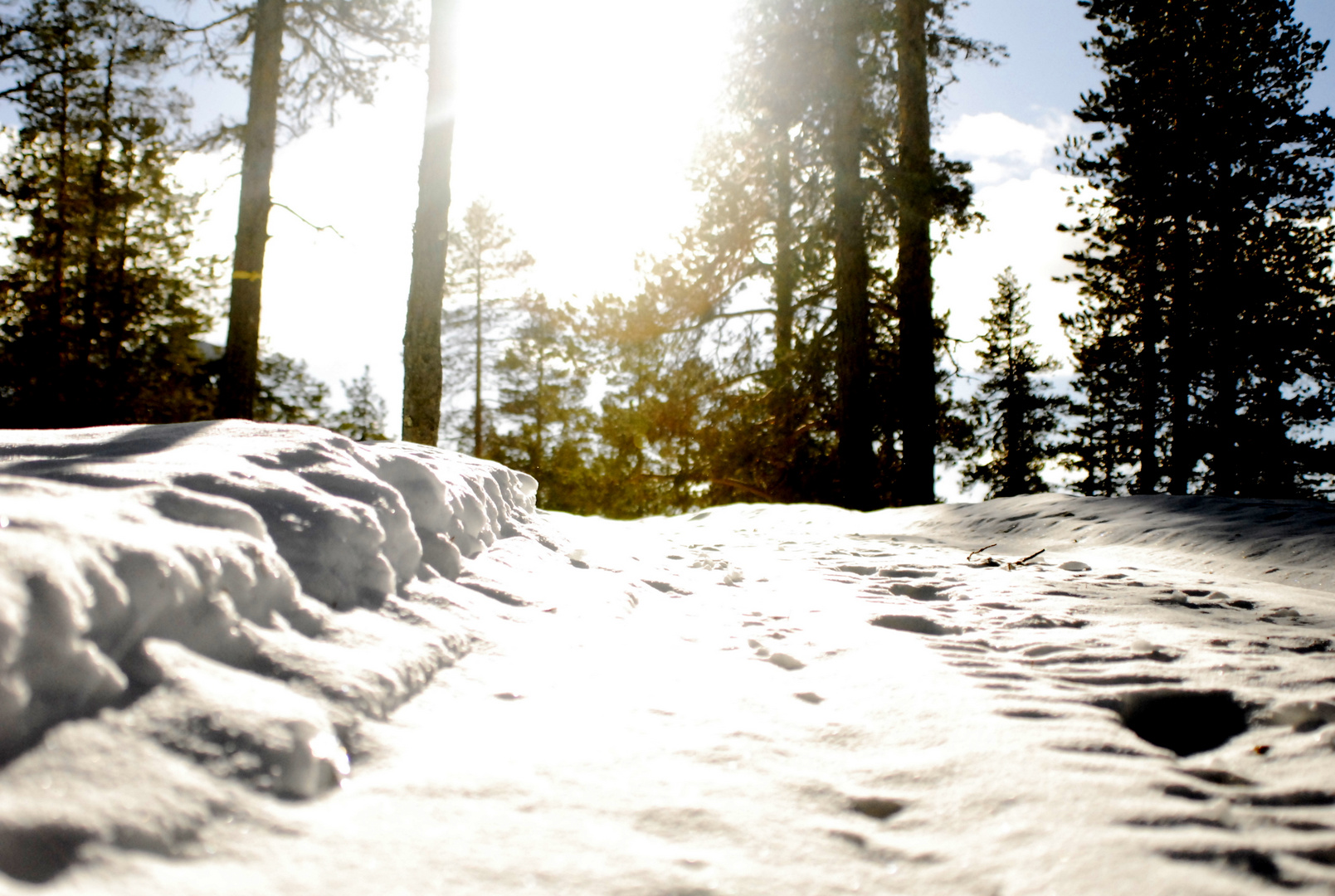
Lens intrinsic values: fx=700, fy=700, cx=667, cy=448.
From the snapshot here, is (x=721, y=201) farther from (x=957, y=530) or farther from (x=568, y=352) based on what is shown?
(x=957, y=530)

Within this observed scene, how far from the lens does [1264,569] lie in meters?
3.17

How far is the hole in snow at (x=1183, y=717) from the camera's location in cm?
132

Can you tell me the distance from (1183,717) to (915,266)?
28.8ft

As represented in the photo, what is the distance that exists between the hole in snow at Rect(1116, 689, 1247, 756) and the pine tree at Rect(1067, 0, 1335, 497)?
47.0 feet

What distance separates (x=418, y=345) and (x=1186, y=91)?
15593 mm

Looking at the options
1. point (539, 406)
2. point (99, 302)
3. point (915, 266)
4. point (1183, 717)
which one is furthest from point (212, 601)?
point (539, 406)

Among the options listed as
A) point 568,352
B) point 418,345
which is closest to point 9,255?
point 568,352

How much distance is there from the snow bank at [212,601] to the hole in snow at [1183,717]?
1.42 metres

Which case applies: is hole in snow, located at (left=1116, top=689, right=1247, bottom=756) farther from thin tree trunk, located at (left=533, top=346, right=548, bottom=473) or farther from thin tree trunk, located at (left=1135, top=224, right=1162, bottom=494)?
thin tree trunk, located at (left=533, top=346, right=548, bottom=473)

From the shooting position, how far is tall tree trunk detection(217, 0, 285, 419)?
7629mm

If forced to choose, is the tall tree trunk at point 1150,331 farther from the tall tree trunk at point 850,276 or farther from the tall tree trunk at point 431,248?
the tall tree trunk at point 431,248

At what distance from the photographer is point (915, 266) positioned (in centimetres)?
938

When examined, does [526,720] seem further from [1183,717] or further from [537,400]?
[537,400]

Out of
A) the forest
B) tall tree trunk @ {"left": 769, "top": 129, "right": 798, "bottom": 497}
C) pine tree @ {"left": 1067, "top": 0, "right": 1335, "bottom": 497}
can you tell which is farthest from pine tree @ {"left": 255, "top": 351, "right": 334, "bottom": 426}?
pine tree @ {"left": 1067, "top": 0, "right": 1335, "bottom": 497}
